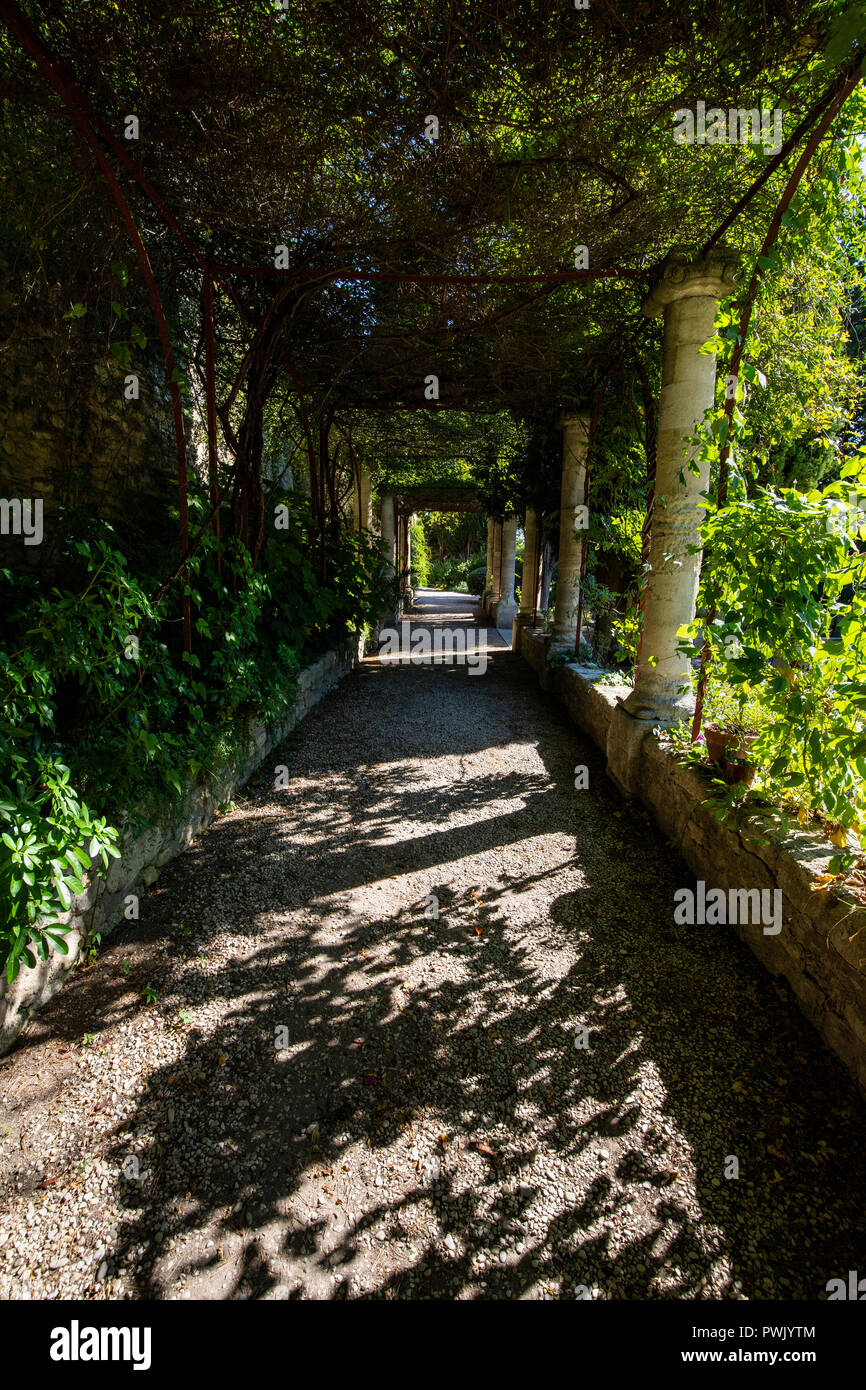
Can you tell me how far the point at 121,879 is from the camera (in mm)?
2848

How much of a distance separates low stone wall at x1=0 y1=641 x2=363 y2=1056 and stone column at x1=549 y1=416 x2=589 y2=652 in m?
4.19

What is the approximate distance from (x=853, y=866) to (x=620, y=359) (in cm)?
486

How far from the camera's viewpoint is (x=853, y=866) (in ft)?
7.32

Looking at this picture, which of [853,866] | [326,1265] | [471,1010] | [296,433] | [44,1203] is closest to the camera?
[326,1265]

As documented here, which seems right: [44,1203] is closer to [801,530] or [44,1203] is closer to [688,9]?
[801,530]

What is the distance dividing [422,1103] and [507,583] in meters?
14.0

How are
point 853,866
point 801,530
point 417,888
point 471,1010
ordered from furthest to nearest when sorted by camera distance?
1. point 417,888
2. point 471,1010
3. point 853,866
4. point 801,530

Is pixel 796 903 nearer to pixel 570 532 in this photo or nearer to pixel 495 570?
pixel 570 532

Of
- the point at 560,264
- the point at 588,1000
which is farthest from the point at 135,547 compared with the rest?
the point at 588,1000

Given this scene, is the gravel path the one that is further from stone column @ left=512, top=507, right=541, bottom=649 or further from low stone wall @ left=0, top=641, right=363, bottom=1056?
stone column @ left=512, top=507, right=541, bottom=649

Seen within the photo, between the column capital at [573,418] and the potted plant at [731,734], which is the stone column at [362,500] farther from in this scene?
the potted plant at [731,734]

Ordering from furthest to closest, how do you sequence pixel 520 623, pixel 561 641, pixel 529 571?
pixel 520 623 < pixel 529 571 < pixel 561 641

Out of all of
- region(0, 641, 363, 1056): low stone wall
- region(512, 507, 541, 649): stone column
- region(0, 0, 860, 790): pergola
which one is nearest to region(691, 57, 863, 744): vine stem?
region(0, 0, 860, 790): pergola

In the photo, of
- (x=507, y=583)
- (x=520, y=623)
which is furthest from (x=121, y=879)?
(x=507, y=583)
